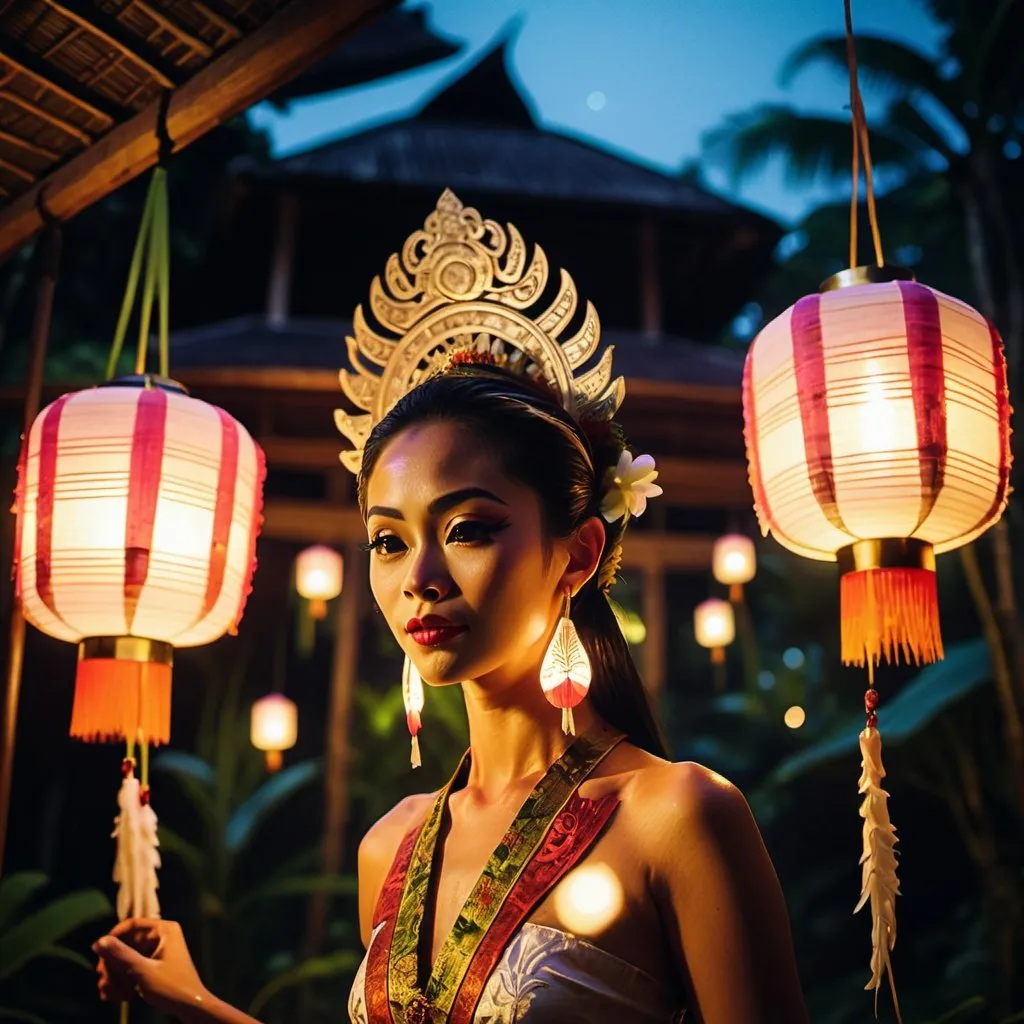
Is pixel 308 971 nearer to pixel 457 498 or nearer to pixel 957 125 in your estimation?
pixel 457 498

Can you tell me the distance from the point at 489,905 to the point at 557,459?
0.97 m

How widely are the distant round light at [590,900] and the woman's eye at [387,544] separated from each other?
793mm

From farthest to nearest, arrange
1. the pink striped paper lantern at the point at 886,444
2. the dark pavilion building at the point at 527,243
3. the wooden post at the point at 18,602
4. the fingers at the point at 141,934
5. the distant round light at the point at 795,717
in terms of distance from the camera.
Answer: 1. the distant round light at the point at 795,717
2. the dark pavilion building at the point at 527,243
3. the wooden post at the point at 18,602
4. the fingers at the point at 141,934
5. the pink striped paper lantern at the point at 886,444

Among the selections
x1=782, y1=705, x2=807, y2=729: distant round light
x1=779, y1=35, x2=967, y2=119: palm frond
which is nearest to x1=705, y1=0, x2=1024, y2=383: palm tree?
x1=779, y1=35, x2=967, y2=119: palm frond

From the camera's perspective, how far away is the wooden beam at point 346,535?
10.2 m

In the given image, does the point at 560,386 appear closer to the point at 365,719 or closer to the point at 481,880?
the point at 481,880

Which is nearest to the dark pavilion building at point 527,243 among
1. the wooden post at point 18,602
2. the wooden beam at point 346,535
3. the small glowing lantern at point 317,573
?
the wooden beam at point 346,535

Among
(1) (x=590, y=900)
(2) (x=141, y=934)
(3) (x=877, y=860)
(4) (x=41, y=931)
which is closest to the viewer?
(1) (x=590, y=900)

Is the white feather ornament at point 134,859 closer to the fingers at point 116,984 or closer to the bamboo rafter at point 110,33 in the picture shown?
the fingers at point 116,984

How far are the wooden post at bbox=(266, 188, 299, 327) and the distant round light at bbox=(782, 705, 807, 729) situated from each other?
8182 millimetres

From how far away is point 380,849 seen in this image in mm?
2748

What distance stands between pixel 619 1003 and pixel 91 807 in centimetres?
1035

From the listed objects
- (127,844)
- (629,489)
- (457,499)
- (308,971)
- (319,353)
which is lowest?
(308,971)

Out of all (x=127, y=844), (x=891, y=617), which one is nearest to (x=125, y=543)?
(x=127, y=844)
